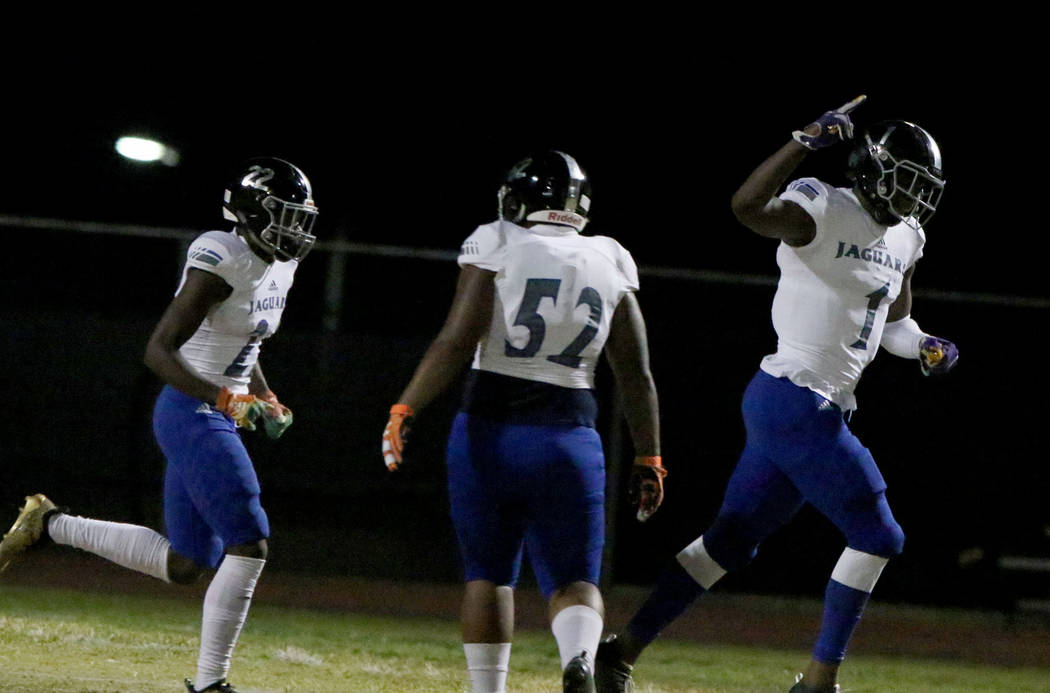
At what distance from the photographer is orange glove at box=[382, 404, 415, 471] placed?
412cm

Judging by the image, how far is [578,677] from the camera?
400 centimetres

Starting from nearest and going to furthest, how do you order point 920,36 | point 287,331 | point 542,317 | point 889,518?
point 542,317 → point 889,518 → point 287,331 → point 920,36

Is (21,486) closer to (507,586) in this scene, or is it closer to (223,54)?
(507,586)

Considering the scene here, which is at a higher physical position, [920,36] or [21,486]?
[920,36]

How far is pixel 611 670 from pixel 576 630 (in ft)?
4.00

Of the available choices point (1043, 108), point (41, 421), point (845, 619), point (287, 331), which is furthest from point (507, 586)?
point (1043, 108)

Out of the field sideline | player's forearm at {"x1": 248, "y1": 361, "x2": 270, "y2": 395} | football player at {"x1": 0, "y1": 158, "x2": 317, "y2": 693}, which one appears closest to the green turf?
the field sideline

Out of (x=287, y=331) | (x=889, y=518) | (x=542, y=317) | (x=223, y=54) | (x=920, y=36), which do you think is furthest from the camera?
(x=223, y=54)

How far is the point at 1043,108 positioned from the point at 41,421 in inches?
445

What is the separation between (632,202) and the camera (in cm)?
1769

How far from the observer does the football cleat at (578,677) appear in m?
4.00

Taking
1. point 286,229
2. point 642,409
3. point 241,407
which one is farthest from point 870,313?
point 241,407

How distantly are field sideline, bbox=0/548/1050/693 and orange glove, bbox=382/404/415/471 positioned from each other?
1889 mm

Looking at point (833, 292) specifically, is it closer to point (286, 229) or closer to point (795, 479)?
point (795, 479)
